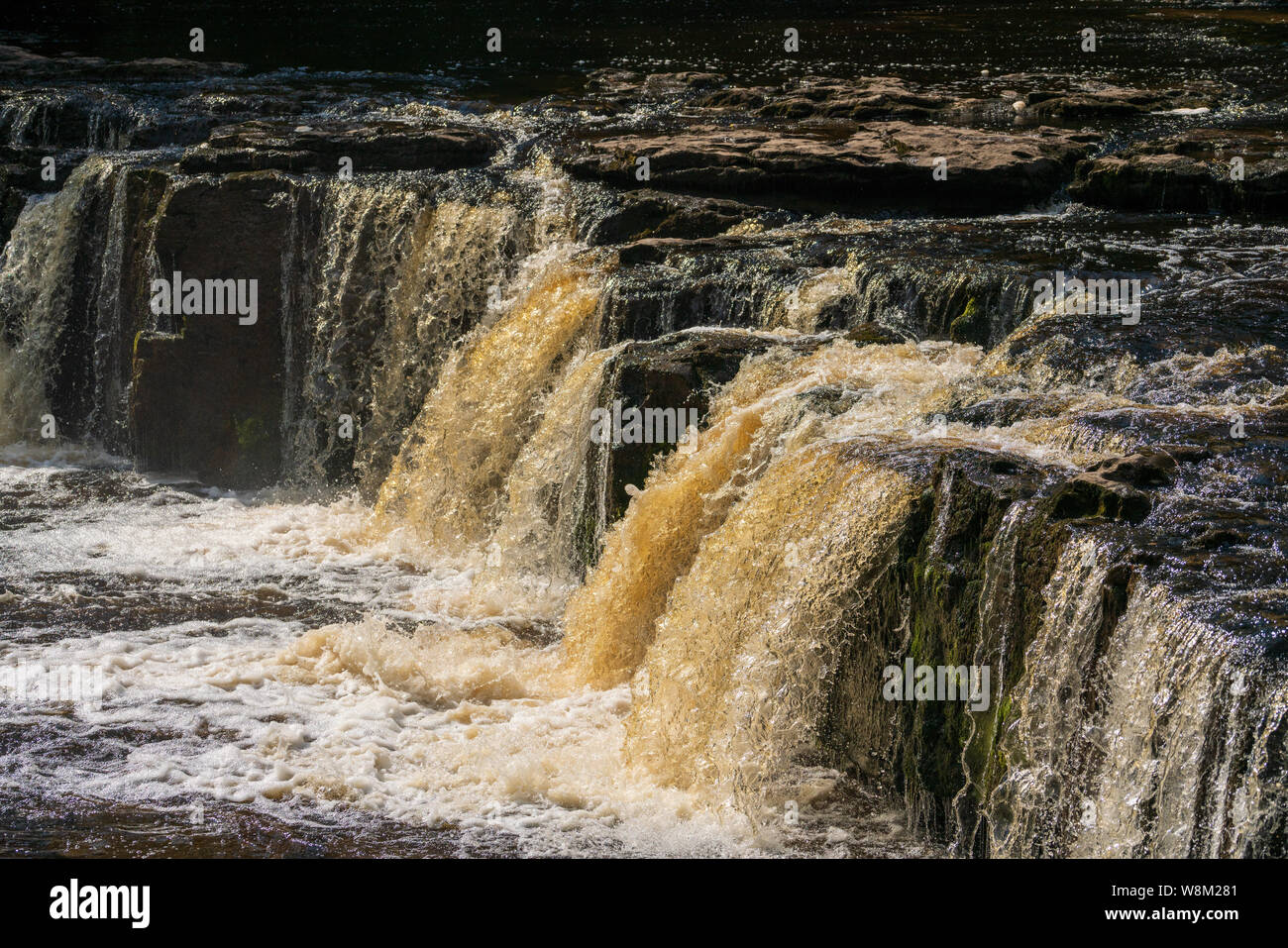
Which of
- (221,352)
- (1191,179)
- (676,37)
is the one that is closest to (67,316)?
(221,352)

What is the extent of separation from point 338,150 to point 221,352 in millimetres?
2207

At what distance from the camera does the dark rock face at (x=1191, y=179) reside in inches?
489

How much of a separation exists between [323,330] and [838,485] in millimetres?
7042

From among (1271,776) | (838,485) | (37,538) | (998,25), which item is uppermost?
(998,25)

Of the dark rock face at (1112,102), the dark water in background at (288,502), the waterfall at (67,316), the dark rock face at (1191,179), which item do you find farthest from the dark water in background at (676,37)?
the waterfall at (67,316)

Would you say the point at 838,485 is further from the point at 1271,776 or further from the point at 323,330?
the point at 323,330

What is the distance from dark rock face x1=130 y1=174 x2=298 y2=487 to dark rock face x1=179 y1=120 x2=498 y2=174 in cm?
48

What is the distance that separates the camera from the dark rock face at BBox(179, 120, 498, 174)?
46.8 ft

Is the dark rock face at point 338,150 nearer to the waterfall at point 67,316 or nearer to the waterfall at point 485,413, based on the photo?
the waterfall at point 67,316

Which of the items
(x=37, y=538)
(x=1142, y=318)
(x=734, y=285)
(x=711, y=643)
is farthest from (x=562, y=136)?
(x=711, y=643)

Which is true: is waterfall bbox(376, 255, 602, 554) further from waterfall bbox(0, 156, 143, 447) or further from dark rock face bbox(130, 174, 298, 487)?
waterfall bbox(0, 156, 143, 447)

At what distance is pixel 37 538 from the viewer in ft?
39.7

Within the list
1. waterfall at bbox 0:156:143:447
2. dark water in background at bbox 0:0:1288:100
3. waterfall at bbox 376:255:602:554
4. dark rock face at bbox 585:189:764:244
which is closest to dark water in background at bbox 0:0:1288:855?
dark water in background at bbox 0:0:1288:100
